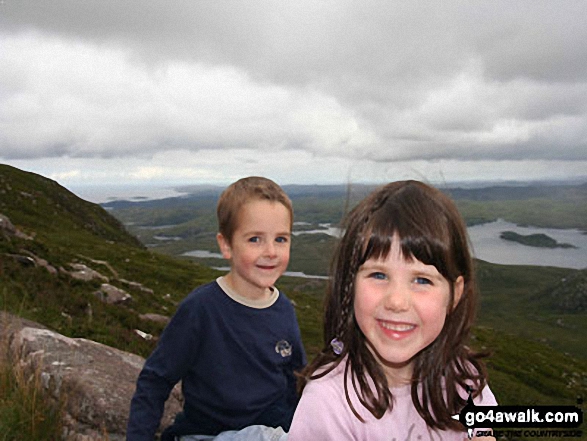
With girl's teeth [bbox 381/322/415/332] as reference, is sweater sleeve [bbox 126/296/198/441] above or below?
below

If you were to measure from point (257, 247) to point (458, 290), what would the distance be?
6.96 ft

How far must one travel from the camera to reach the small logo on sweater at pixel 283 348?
4.44m

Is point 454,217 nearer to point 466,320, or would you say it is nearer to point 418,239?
point 418,239

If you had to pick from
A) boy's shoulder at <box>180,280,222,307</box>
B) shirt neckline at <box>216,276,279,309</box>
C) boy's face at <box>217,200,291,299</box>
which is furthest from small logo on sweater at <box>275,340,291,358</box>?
boy's shoulder at <box>180,280,222,307</box>

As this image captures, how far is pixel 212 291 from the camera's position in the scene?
430 centimetres

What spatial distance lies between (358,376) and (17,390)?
376 cm

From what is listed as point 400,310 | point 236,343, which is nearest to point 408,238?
point 400,310

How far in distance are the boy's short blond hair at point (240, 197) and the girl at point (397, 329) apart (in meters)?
1.58

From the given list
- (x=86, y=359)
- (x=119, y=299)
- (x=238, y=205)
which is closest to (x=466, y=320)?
(x=238, y=205)

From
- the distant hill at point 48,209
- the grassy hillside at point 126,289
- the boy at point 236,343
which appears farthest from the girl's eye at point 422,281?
the distant hill at point 48,209

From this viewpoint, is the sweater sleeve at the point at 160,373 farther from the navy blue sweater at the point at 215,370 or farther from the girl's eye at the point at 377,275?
the girl's eye at the point at 377,275

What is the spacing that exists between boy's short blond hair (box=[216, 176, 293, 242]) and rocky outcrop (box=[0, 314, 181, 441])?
99.6 inches

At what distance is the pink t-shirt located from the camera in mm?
2572

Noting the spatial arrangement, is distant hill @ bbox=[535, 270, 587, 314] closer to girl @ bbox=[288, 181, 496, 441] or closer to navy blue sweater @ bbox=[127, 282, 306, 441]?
navy blue sweater @ bbox=[127, 282, 306, 441]
